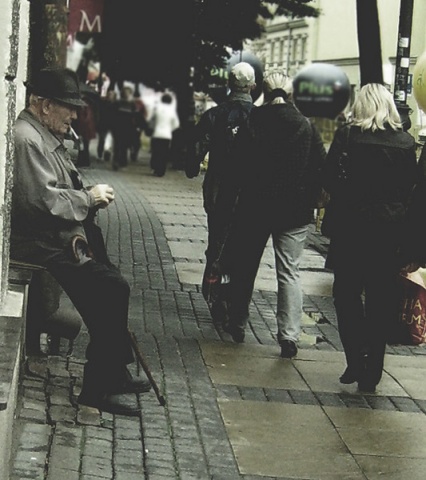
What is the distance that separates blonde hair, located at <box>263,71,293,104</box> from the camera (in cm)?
916

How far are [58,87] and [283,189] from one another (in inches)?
96.4

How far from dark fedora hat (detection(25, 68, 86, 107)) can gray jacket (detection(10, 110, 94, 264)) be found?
0.15 meters

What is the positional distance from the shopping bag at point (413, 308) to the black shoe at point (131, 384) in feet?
6.84

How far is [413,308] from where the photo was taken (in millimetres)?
8641

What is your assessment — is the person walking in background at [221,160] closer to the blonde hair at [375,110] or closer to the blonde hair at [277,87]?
the blonde hair at [277,87]

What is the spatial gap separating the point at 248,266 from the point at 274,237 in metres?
0.36

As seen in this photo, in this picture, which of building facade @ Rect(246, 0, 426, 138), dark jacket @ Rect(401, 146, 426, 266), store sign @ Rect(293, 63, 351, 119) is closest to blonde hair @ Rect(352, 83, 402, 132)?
dark jacket @ Rect(401, 146, 426, 266)

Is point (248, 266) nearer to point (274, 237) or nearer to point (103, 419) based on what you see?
point (274, 237)

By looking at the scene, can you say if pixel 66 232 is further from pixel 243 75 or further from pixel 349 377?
pixel 243 75

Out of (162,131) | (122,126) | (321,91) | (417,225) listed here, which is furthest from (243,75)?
(321,91)

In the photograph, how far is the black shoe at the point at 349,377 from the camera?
807 centimetres

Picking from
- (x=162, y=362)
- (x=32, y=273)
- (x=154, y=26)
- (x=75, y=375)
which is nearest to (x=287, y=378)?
(x=162, y=362)

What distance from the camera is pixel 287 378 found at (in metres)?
8.30

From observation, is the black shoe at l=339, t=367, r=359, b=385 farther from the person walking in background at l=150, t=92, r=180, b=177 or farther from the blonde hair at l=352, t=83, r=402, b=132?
the person walking in background at l=150, t=92, r=180, b=177
